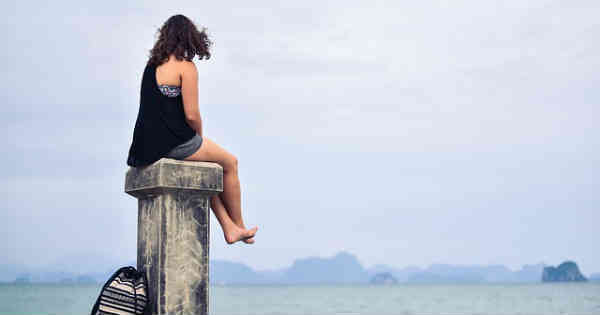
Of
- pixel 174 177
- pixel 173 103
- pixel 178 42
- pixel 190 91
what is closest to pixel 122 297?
pixel 174 177

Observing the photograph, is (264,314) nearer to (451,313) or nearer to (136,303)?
(451,313)

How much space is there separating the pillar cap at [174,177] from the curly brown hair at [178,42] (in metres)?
0.89

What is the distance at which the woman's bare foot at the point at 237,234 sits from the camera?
20.0 feet

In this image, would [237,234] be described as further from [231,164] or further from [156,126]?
[156,126]

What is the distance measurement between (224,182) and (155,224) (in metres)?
0.76

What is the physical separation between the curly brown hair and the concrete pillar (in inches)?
35.2

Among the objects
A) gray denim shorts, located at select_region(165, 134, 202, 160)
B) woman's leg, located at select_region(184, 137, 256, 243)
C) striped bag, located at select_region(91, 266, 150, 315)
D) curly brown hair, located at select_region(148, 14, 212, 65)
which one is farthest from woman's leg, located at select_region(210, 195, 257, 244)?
curly brown hair, located at select_region(148, 14, 212, 65)

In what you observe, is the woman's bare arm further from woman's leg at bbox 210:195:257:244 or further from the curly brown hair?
woman's leg at bbox 210:195:257:244

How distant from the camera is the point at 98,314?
5340mm

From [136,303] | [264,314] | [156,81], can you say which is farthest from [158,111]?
[264,314]

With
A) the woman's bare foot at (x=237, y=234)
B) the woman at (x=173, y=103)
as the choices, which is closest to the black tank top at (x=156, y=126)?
the woman at (x=173, y=103)

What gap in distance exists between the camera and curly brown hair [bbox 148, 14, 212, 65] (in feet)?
18.7

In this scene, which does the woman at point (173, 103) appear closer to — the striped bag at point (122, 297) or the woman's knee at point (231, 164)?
the woman's knee at point (231, 164)

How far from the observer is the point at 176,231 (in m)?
5.46
